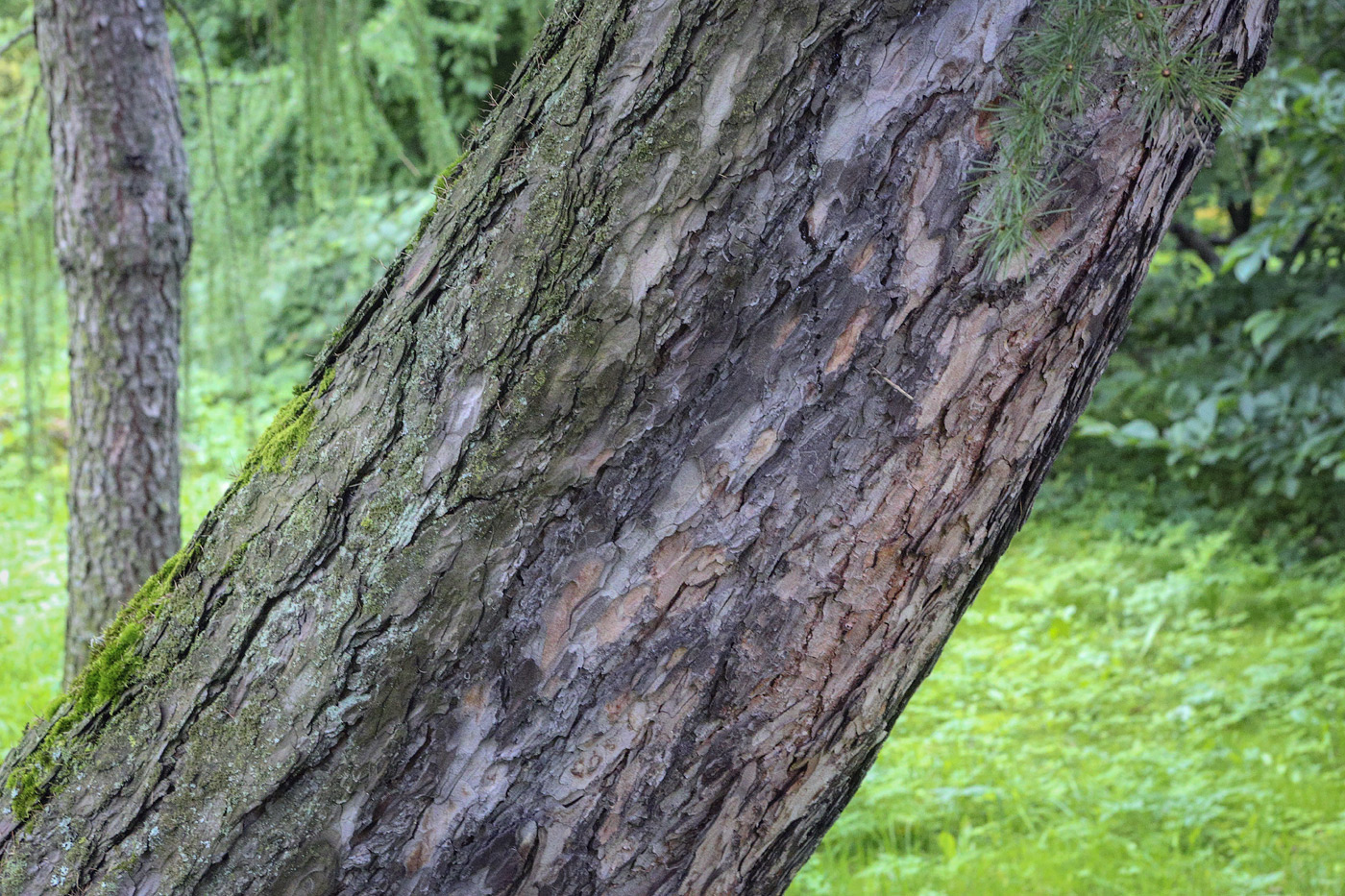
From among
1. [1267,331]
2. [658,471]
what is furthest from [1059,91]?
[1267,331]

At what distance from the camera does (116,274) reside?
2893mm

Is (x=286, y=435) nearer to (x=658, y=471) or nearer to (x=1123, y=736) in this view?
(x=658, y=471)

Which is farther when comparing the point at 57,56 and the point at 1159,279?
the point at 1159,279

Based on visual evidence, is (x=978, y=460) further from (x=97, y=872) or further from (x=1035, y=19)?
(x=97, y=872)

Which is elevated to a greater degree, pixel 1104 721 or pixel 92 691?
pixel 1104 721

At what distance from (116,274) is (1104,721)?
3.92 metres

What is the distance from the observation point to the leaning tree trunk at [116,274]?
111 inches

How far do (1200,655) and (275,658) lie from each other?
4.46 m

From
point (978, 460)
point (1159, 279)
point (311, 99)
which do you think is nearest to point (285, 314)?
point (311, 99)

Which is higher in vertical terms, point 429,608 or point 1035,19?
point 1035,19

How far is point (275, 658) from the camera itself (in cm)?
109

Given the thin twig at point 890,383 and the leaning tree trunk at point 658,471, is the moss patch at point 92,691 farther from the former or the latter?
the thin twig at point 890,383

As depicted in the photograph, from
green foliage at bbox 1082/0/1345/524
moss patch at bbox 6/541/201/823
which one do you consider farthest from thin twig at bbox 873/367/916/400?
green foliage at bbox 1082/0/1345/524

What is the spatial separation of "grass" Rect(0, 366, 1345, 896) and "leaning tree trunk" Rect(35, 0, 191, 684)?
52 centimetres
